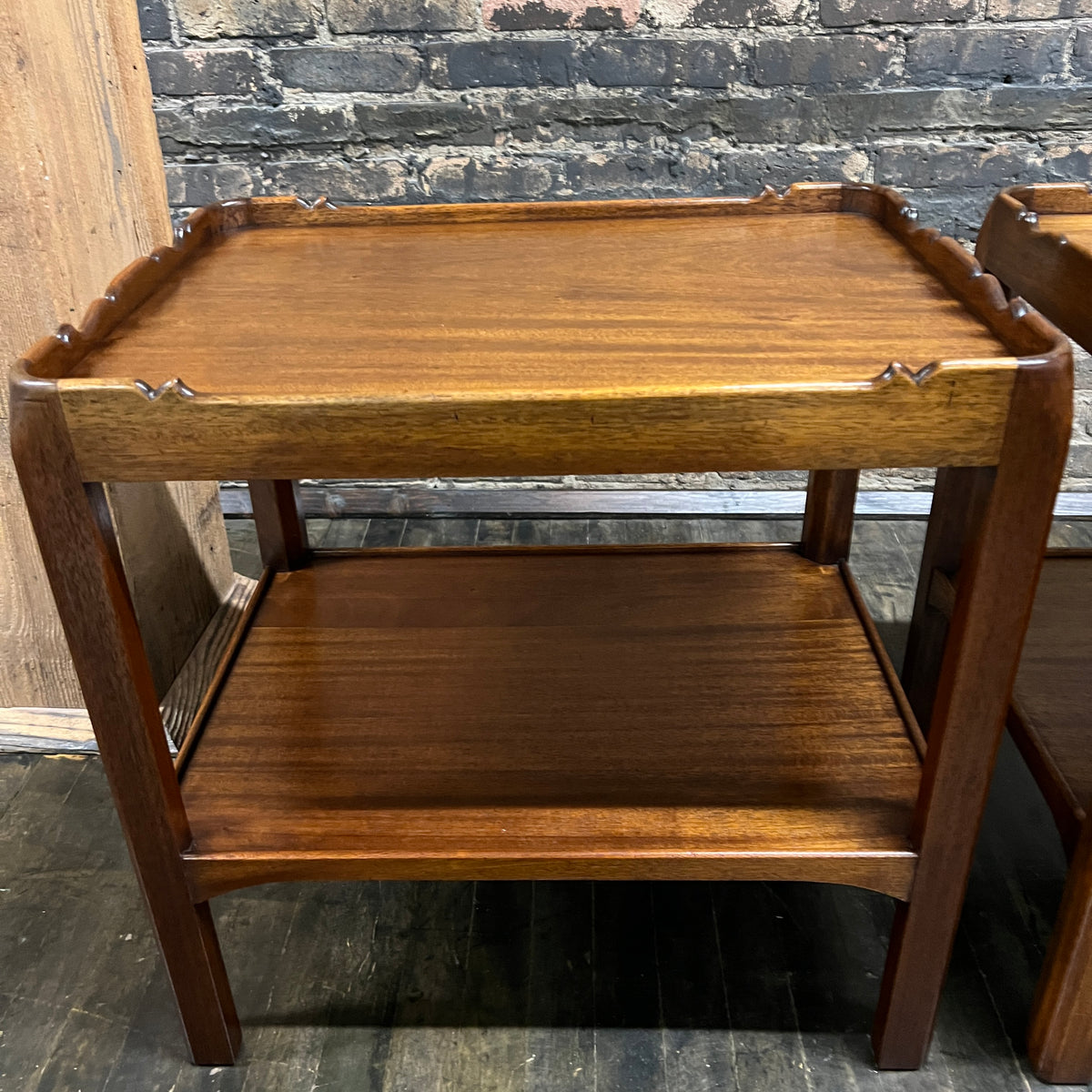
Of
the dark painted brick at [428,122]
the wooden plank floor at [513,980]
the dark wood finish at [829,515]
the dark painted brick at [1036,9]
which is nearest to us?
the wooden plank floor at [513,980]

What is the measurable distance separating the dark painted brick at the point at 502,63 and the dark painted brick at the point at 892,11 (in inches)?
16.1

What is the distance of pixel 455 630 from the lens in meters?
1.15

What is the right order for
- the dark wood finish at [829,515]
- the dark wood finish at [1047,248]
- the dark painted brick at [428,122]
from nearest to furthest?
the dark wood finish at [1047,248] < the dark wood finish at [829,515] < the dark painted brick at [428,122]

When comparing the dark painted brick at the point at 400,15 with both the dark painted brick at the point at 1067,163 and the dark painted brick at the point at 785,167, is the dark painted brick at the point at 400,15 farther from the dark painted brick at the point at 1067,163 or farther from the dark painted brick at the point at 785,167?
the dark painted brick at the point at 1067,163

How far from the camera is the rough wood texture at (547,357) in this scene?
66 cm

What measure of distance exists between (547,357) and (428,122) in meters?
1.06

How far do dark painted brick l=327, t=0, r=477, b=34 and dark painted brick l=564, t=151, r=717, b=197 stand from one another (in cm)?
28

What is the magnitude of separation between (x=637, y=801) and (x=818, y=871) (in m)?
0.17

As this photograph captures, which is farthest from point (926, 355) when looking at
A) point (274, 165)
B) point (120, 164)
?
point (274, 165)

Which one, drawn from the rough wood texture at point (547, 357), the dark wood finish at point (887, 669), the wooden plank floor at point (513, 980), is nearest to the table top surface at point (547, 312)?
the rough wood texture at point (547, 357)

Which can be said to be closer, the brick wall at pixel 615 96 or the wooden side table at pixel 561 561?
the wooden side table at pixel 561 561

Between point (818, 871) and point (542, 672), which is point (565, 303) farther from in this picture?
point (818, 871)

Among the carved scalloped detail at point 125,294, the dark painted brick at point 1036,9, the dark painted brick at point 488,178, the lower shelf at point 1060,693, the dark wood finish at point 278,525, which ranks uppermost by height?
the dark painted brick at point 1036,9

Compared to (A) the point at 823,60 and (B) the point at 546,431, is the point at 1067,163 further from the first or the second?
(B) the point at 546,431
